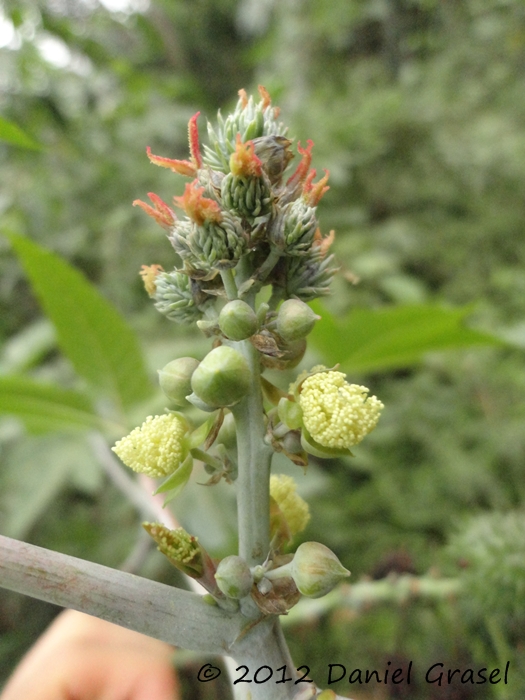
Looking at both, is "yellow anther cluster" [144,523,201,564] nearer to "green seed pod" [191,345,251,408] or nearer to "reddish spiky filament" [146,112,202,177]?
"green seed pod" [191,345,251,408]

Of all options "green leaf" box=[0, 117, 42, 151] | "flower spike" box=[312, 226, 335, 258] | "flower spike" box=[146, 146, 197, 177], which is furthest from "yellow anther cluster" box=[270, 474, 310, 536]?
"green leaf" box=[0, 117, 42, 151]

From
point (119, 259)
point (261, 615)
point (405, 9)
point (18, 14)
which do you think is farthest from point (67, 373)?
point (405, 9)

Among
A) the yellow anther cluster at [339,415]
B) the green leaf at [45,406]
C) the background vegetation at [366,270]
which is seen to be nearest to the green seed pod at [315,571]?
the yellow anther cluster at [339,415]

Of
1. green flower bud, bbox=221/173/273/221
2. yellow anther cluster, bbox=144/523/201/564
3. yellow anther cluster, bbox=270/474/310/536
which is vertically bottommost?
yellow anther cluster, bbox=270/474/310/536

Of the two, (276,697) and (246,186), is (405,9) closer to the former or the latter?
(246,186)

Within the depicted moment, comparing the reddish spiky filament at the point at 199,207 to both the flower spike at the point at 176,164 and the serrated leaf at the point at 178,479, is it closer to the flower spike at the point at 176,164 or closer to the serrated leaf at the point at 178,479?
the flower spike at the point at 176,164

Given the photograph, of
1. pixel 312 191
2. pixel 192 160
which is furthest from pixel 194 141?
pixel 312 191
